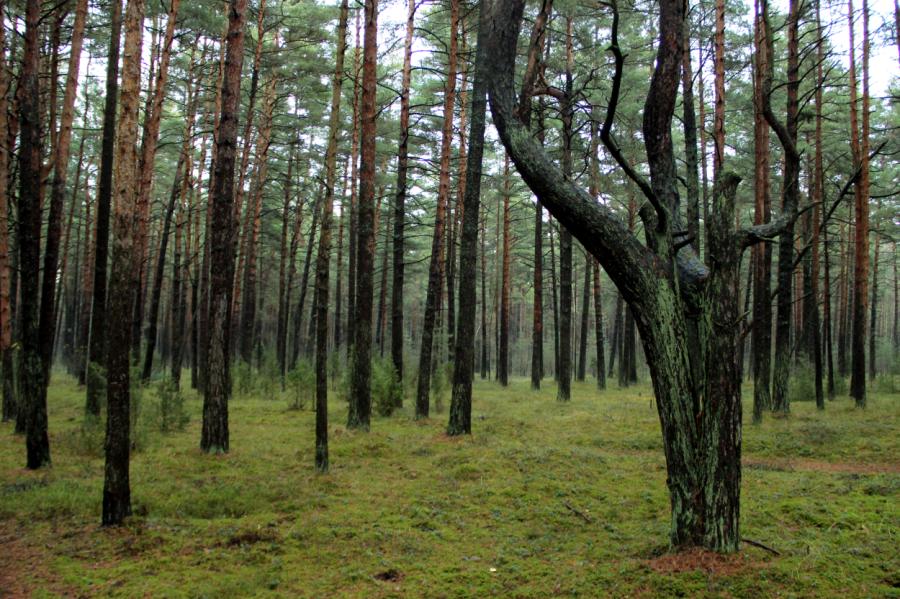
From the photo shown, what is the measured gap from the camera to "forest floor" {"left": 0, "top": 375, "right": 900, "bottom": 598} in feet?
14.6

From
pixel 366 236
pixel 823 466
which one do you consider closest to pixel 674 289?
pixel 823 466

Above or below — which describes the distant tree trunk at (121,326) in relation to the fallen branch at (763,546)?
above

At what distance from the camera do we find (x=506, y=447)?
9.89 m

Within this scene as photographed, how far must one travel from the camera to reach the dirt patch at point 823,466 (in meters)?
8.54

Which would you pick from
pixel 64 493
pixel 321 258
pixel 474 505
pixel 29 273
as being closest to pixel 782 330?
pixel 474 505

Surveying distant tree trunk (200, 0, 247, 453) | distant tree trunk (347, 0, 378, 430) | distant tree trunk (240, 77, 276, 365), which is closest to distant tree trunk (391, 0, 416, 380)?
distant tree trunk (347, 0, 378, 430)

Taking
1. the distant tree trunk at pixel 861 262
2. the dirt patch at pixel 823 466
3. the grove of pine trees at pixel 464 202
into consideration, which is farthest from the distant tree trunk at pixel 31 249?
the distant tree trunk at pixel 861 262

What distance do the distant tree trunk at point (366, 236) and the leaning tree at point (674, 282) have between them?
6.48 meters

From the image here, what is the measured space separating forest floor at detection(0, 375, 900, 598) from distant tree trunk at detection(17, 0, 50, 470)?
0.67m

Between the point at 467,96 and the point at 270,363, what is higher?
the point at 467,96

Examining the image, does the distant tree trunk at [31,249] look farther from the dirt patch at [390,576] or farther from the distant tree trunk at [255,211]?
the distant tree trunk at [255,211]

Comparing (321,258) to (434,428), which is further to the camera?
(434,428)

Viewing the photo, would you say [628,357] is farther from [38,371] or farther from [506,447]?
[38,371]

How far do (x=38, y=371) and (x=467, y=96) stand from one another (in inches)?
633
